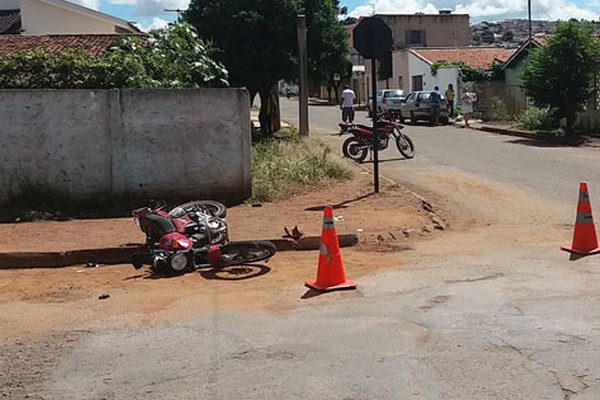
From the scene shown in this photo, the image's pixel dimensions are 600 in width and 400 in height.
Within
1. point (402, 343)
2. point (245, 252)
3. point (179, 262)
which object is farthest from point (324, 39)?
point (402, 343)

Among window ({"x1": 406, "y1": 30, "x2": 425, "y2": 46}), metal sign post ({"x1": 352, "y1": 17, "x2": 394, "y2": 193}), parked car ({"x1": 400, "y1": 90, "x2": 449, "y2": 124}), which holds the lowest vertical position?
parked car ({"x1": 400, "y1": 90, "x2": 449, "y2": 124})

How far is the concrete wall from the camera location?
11.8 meters

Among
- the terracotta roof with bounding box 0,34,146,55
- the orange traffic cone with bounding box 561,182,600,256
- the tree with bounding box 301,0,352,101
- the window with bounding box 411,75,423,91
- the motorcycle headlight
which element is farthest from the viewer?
the window with bounding box 411,75,423,91

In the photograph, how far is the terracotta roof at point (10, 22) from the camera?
32666 millimetres

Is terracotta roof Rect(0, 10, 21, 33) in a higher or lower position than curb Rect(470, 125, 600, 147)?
higher

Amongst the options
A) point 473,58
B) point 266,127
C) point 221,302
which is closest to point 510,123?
point 266,127

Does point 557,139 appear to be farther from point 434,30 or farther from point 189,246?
point 434,30

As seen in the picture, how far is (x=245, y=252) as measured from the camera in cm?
865

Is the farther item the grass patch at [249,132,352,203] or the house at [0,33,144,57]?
the house at [0,33,144,57]

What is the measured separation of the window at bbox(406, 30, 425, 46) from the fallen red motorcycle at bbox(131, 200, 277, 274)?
67.4m

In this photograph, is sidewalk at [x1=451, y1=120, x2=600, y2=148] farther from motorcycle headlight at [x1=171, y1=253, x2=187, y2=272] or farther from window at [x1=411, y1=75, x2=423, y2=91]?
motorcycle headlight at [x1=171, y1=253, x2=187, y2=272]

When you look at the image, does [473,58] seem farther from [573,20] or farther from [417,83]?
[573,20]

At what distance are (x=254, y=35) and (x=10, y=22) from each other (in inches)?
592

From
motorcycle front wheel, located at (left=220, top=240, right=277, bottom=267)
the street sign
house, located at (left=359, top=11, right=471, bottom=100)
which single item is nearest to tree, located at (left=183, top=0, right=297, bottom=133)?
the street sign
